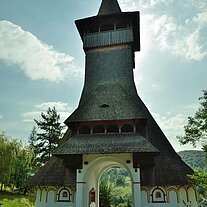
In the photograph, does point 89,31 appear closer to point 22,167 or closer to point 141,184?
point 141,184

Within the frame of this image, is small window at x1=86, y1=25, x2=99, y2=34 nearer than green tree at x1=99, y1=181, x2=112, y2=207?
Yes

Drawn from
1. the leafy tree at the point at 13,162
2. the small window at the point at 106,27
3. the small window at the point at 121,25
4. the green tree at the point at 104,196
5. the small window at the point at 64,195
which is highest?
the small window at the point at 106,27

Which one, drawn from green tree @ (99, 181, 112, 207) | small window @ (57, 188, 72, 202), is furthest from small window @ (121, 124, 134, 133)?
green tree @ (99, 181, 112, 207)

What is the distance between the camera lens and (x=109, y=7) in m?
18.6

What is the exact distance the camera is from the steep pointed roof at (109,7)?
1812cm

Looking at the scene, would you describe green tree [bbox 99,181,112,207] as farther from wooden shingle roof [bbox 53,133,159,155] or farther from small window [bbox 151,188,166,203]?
wooden shingle roof [bbox 53,133,159,155]

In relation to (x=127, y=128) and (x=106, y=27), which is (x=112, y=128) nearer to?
(x=127, y=128)

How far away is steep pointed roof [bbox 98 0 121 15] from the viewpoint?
59.5ft

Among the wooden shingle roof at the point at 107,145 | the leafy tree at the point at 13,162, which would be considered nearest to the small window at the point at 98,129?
the wooden shingle roof at the point at 107,145

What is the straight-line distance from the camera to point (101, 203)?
58.6 feet

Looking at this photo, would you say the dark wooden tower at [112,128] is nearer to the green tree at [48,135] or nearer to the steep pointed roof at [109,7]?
the steep pointed roof at [109,7]

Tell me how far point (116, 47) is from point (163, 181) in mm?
10353

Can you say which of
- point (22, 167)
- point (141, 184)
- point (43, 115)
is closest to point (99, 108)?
point (141, 184)

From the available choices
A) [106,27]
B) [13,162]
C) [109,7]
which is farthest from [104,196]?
[109,7]
